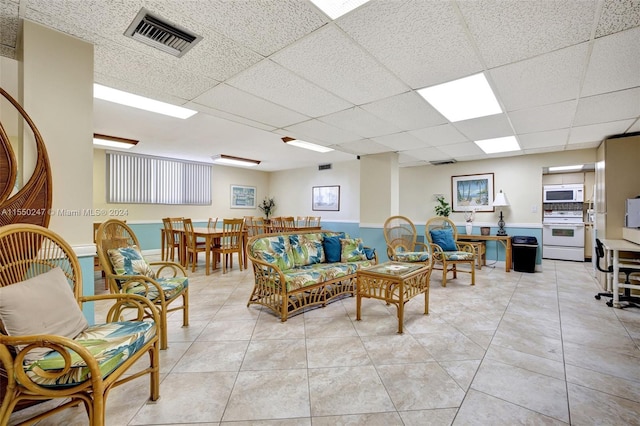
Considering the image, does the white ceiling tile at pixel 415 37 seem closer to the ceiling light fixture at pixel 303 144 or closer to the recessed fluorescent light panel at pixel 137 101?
the recessed fluorescent light panel at pixel 137 101

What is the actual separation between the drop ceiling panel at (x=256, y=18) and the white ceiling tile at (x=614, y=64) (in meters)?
1.91

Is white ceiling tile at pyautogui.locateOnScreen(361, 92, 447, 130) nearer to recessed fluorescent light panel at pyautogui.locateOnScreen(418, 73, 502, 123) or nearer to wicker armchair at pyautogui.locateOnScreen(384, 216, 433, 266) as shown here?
recessed fluorescent light panel at pyautogui.locateOnScreen(418, 73, 502, 123)

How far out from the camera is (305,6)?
62.8 inches

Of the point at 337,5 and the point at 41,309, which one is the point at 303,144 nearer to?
the point at 337,5

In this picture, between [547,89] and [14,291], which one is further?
[547,89]

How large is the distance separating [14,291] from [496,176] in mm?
7037

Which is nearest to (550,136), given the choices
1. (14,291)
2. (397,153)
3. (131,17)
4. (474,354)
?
(397,153)

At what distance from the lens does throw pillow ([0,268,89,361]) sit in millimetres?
1261

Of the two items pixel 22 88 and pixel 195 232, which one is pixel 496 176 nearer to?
pixel 195 232

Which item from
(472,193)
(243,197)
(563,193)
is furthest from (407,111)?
(243,197)

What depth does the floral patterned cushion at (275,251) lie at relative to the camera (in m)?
3.17

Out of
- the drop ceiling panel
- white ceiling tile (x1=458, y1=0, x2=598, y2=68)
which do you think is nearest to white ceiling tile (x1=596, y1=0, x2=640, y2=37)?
white ceiling tile (x1=458, y1=0, x2=598, y2=68)

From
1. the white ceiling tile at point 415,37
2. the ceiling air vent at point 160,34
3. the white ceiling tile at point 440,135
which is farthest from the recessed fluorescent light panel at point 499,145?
the ceiling air vent at point 160,34

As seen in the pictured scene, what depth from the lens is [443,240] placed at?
4.88 meters
